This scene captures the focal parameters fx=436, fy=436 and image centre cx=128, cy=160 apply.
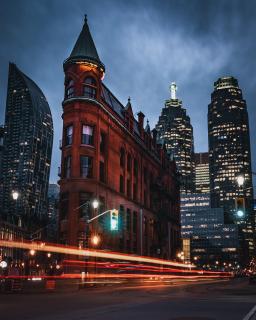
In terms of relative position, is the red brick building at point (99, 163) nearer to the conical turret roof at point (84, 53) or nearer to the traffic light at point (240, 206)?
the conical turret roof at point (84, 53)

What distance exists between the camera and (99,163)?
56062mm

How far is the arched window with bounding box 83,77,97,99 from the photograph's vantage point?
56.4m

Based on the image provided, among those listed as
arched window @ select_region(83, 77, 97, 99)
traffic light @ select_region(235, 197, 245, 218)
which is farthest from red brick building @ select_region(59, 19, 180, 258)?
traffic light @ select_region(235, 197, 245, 218)

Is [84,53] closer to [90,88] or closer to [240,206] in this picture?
[90,88]

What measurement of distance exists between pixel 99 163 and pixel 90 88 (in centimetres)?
990

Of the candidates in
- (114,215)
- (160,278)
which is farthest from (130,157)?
(114,215)

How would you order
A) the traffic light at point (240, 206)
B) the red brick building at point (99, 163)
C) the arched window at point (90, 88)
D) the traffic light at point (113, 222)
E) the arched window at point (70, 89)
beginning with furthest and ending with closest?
1. the arched window at point (70, 89)
2. the arched window at point (90, 88)
3. the red brick building at point (99, 163)
4. the traffic light at point (113, 222)
5. the traffic light at point (240, 206)

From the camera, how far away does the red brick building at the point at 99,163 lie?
5234 centimetres

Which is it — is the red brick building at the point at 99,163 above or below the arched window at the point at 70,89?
below

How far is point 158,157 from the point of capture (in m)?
86.0

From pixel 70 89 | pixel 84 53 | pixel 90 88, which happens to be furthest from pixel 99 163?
pixel 84 53

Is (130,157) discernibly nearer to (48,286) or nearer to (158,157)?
(158,157)

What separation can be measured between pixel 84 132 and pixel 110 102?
10.1 metres

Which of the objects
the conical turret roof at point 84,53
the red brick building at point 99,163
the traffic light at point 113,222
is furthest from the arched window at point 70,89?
the traffic light at point 113,222
